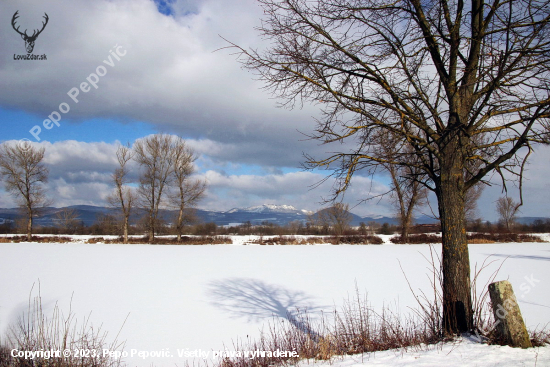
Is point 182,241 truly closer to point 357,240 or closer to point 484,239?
point 357,240

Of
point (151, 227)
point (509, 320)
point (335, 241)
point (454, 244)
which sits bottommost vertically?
point (335, 241)

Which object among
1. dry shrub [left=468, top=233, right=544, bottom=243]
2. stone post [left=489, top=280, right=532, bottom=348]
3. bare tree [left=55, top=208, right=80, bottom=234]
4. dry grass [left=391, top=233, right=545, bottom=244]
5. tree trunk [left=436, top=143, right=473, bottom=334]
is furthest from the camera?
bare tree [left=55, top=208, right=80, bottom=234]

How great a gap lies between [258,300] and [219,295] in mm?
1559

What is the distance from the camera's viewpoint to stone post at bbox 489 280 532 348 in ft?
10.6

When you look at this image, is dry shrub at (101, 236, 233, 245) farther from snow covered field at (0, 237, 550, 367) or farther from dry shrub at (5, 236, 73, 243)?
snow covered field at (0, 237, 550, 367)

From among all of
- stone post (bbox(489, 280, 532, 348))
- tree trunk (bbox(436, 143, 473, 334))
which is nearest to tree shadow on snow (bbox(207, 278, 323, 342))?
tree trunk (bbox(436, 143, 473, 334))

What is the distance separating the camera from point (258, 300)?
9688 mm

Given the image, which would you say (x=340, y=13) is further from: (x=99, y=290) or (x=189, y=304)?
(x=99, y=290)

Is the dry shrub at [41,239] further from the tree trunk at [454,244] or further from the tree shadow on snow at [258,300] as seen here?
A: the tree trunk at [454,244]

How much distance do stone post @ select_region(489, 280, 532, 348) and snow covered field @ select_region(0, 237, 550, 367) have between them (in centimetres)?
14

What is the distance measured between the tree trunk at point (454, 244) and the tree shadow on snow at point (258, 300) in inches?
150

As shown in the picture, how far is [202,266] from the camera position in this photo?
16.8 meters

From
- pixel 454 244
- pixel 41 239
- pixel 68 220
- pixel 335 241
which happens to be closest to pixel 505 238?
Result: pixel 335 241

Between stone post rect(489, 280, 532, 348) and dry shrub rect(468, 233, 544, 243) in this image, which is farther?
dry shrub rect(468, 233, 544, 243)
